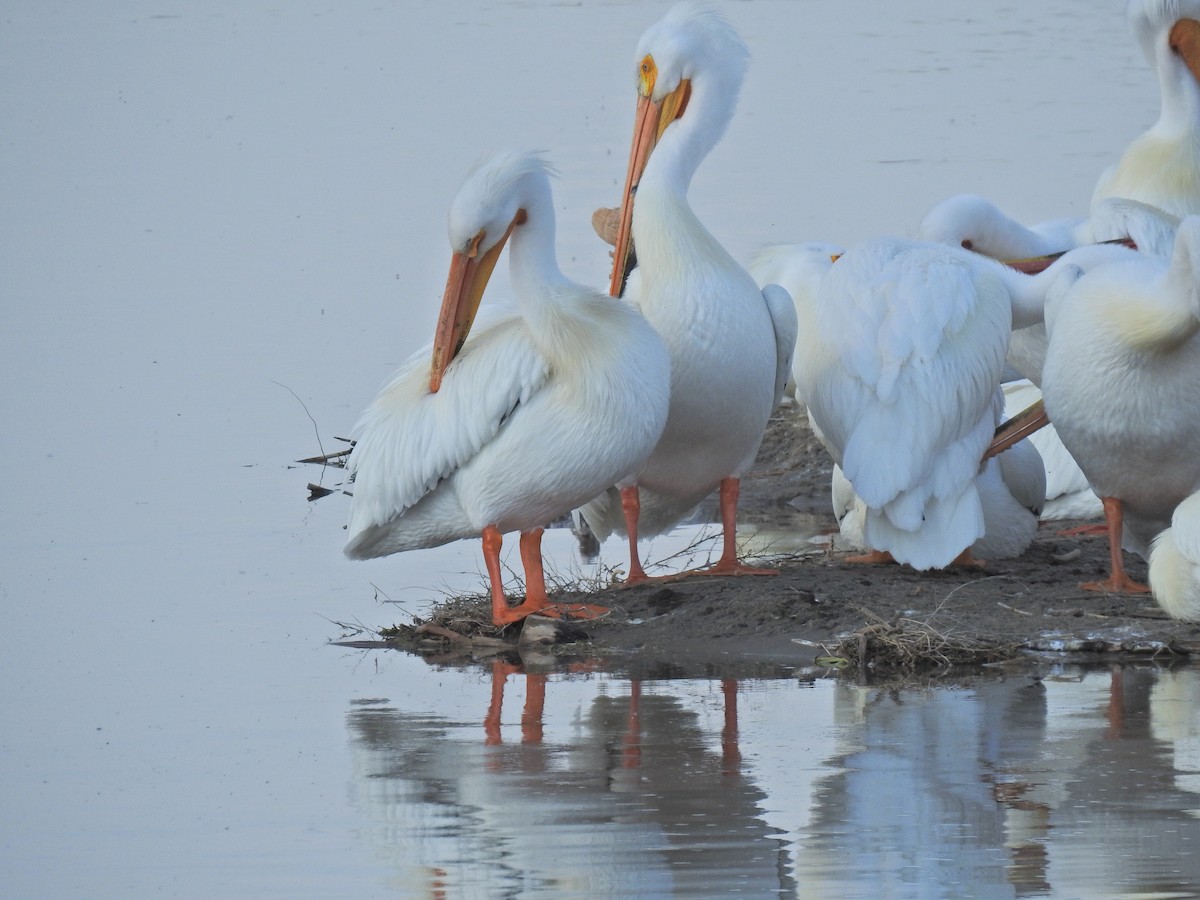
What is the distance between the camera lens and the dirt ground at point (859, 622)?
5664mm

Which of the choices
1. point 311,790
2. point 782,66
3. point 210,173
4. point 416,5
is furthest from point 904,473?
point 416,5

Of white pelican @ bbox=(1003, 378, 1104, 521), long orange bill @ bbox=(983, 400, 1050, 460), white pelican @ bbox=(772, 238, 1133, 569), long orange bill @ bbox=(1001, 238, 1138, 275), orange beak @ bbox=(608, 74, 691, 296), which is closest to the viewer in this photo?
white pelican @ bbox=(772, 238, 1133, 569)

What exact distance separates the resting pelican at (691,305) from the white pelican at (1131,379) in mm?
882

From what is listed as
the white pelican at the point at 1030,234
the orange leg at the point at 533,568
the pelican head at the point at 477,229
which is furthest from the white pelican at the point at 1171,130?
the orange leg at the point at 533,568

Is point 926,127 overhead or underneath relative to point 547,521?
overhead

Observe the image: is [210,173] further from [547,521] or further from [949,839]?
[949,839]

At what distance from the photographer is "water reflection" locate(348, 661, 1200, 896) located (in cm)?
397

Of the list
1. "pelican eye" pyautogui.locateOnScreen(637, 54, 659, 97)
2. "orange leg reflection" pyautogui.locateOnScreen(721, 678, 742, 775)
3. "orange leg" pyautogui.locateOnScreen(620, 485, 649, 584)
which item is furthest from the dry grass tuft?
"pelican eye" pyautogui.locateOnScreen(637, 54, 659, 97)

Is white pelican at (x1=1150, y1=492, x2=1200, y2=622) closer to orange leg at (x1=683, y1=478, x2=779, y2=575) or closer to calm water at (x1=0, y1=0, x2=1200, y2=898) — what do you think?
calm water at (x1=0, y1=0, x2=1200, y2=898)

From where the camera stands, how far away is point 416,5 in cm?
2278

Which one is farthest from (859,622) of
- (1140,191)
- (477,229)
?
(1140,191)

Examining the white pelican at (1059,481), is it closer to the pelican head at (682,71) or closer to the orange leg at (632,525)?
the pelican head at (682,71)

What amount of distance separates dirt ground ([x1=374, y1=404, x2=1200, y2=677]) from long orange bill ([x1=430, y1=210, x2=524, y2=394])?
0.79m

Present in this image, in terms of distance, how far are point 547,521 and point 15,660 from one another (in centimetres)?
155
